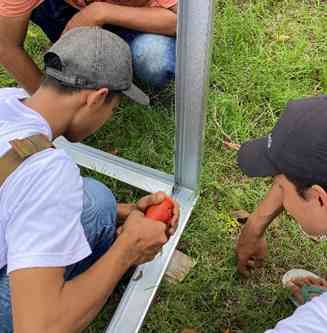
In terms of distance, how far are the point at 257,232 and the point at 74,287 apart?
70 cm

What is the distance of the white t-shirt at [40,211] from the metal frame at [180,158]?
0.44 metres

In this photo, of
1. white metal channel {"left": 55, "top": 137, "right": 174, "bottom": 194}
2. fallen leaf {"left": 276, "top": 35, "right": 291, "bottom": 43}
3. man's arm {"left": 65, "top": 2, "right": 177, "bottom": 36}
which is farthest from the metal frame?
fallen leaf {"left": 276, "top": 35, "right": 291, "bottom": 43}

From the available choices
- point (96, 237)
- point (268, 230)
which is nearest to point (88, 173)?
point (96, 237)

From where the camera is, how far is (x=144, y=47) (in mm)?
2125

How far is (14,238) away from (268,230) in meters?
1.08

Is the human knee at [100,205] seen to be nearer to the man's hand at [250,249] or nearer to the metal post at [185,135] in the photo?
the metal post at [185,135]

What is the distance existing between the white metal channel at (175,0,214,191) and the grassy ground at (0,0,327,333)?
0.70ft

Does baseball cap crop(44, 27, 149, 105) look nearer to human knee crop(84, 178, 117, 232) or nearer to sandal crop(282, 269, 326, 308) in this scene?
human knee crop(84, 178, 117, 232)

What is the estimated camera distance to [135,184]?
201 cm

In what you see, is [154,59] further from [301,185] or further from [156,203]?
[301,185]

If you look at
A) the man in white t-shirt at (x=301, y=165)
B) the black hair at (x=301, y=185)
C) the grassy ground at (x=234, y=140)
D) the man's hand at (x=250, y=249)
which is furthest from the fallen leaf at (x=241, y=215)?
the black hair at (x=301, y=185)

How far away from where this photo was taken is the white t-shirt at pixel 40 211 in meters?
1.17

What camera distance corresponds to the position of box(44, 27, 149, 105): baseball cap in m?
1.37

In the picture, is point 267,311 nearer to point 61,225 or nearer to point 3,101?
point 61,225
